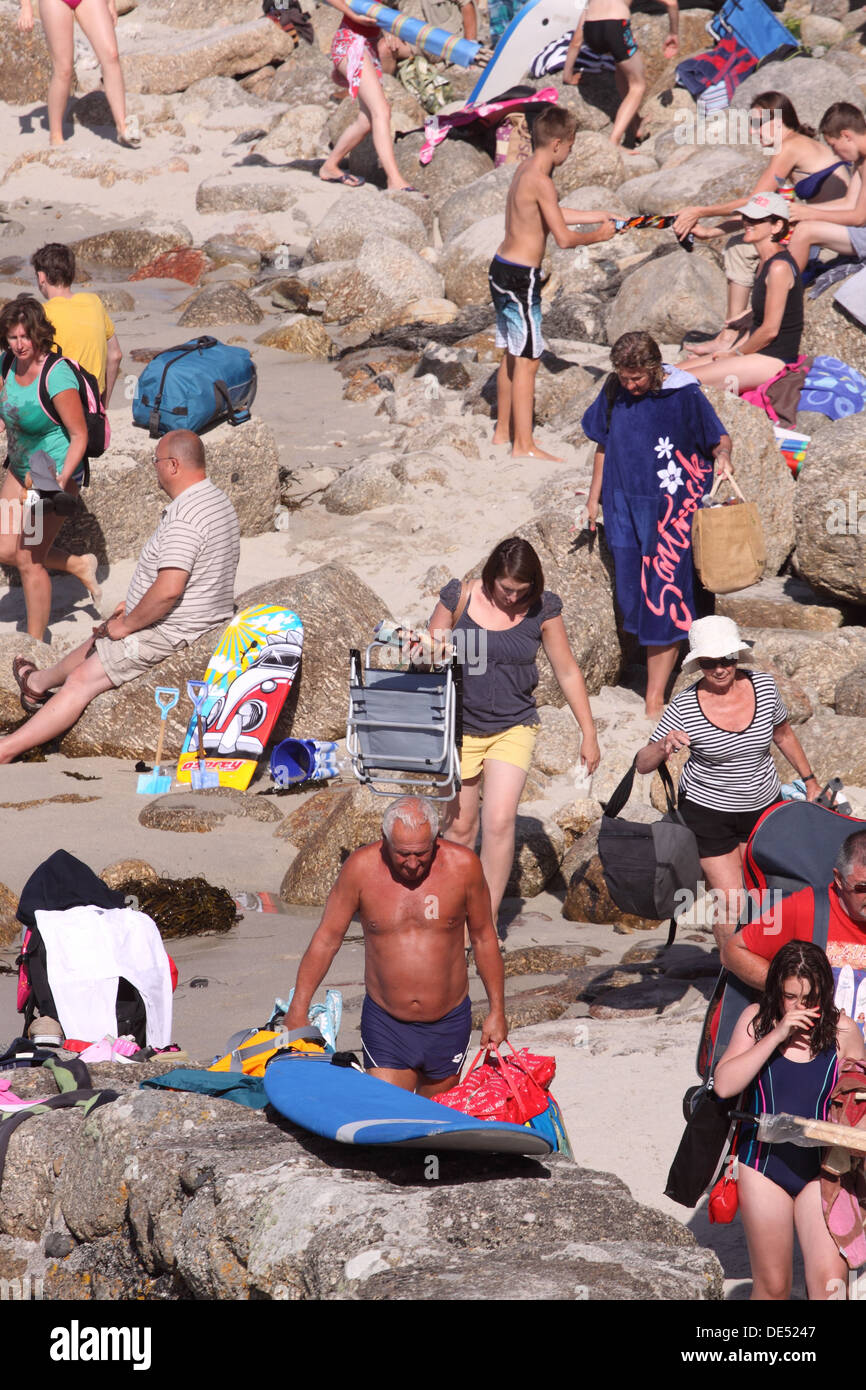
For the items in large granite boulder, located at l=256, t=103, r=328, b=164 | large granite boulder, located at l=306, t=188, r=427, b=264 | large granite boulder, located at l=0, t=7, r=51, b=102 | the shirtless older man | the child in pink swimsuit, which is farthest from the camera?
large granite boulder, located at l=0, t=7, r=51, b=102

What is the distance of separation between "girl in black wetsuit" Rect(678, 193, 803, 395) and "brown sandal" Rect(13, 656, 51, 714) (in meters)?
4.29

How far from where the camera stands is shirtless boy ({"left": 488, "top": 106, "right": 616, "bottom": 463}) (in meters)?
8.70

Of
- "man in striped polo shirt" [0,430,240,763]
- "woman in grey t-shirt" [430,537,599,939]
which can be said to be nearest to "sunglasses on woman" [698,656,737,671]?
"woman in grey t-shirt" [430,537,599,939]

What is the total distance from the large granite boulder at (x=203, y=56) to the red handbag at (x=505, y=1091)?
15.4 meters

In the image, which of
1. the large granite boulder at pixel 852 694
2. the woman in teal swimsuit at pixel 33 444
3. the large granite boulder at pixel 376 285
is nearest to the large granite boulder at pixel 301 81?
the large granite boulder at pixel 376 285

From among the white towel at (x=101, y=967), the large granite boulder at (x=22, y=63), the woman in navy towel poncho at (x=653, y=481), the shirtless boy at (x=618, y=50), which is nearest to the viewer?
the white towel at (x=101, y=967)

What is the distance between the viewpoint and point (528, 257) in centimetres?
929

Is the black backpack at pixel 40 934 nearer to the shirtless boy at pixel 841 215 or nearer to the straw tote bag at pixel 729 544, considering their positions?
the straw tote bag at pixel 729 544

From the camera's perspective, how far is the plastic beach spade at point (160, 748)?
25.2ft

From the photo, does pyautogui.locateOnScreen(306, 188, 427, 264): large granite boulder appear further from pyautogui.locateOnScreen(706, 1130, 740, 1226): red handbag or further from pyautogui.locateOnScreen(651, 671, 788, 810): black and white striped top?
pyautogui.locateOnScreen(706, 1130, 740, 1226): red handbag

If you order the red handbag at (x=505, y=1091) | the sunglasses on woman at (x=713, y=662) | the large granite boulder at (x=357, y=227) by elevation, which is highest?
the large granite boulder at (x=357, y=227)

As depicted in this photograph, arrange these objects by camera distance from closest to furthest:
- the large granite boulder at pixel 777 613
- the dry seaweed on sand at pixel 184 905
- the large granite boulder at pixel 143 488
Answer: the dry seaweed on sand at pixel 184 905 → the large granite boulder at pixel 777 613 → the large granite boulder at pixel 143 488

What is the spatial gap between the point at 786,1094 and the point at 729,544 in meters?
4.23

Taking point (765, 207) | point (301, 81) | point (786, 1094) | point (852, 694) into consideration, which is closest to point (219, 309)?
point (765, 207)
